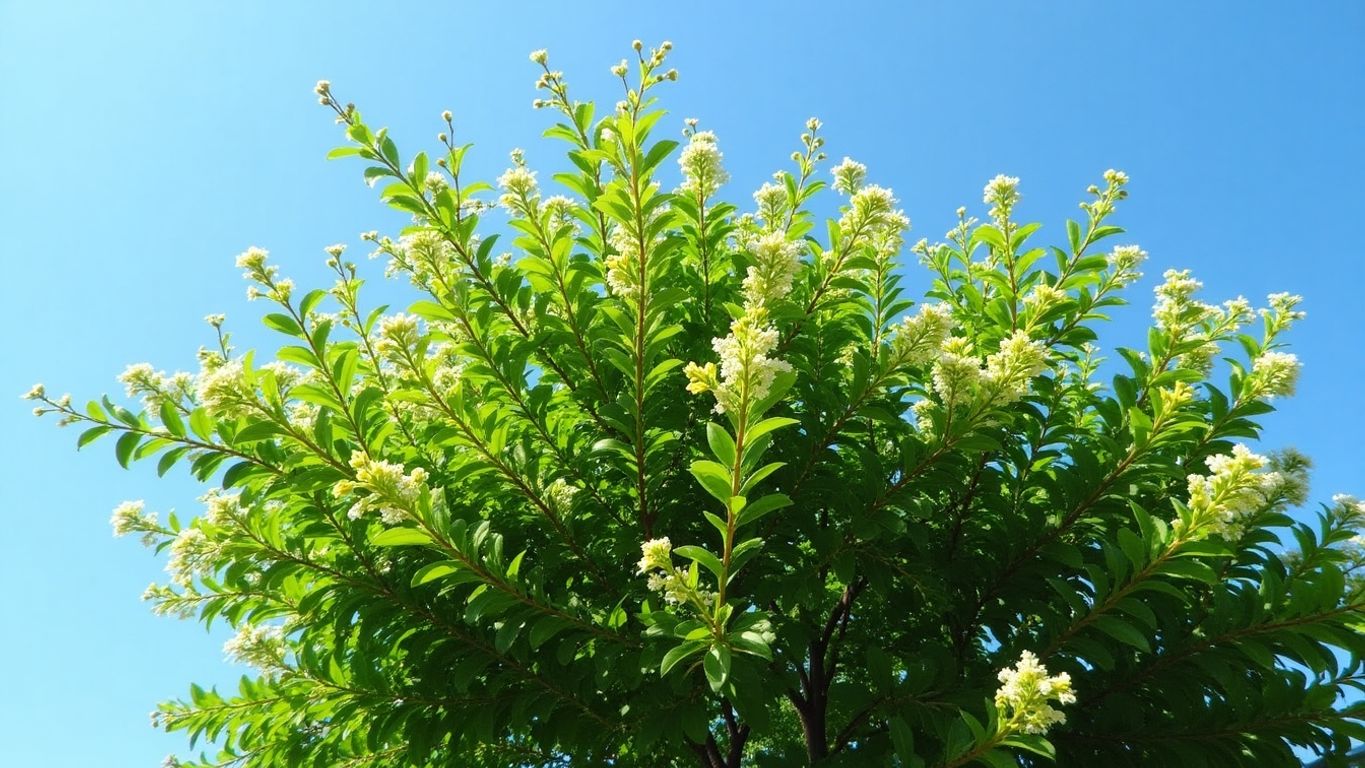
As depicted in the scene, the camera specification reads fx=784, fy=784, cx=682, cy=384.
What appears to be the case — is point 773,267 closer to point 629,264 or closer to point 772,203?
point 629,264

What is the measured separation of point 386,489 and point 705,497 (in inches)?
64.1

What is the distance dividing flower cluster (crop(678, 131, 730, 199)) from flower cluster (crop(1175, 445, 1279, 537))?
6.77 feet

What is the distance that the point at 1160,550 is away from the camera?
2854 millimetres

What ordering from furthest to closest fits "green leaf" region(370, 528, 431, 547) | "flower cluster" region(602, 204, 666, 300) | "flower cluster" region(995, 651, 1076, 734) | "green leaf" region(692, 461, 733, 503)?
"flower cluster" region(602, 204, 666, 300)
"green leaf" region(370, 528, 431, 547)
"green leaf" region(692, 461, 733, 503)
"flower cluster" region(995, 651, 1076, 734)

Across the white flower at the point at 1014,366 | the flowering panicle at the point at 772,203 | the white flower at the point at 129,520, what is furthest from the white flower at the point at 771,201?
the white flower at the point at 129,520

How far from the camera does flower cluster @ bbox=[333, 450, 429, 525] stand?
8.54 feet

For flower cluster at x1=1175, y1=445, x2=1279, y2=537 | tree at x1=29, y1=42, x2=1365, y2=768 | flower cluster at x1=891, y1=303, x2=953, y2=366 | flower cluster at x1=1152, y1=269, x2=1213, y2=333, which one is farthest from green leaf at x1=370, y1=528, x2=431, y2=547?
flower cluster at x1=1152, y1=269, x2=1213, y2=333

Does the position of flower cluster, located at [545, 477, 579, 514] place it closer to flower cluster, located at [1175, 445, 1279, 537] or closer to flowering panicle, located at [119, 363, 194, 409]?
flowering panicle, located at [119, 363, 194, 409]

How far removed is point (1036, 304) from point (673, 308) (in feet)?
5.58

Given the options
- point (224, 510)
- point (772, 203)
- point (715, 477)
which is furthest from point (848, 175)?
point (224, 510)

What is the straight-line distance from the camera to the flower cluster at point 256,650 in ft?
13.5

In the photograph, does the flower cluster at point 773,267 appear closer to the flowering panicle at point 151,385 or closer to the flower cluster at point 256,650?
the flowering panicle at point 151,385

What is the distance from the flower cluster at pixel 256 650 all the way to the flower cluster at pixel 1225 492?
4.25 m

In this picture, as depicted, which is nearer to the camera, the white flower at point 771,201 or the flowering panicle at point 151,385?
the flowering panicle at point 151,385
